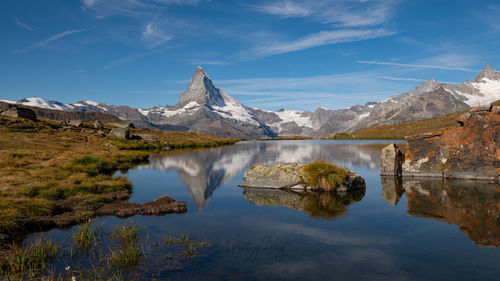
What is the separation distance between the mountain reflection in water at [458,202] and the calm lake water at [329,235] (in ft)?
0.19

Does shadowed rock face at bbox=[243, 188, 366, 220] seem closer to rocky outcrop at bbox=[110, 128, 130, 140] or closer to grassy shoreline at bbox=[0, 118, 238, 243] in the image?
grassy shoreline at bbox=[0, 118, 238, 243]

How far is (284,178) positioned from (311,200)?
576cm

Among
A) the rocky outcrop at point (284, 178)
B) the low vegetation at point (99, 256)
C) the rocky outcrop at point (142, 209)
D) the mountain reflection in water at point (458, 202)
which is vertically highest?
the rocky outcrop at point (284, 178)

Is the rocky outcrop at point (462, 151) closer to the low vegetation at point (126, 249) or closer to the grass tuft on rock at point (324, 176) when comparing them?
the grass tuft on rock at point (324, 176)

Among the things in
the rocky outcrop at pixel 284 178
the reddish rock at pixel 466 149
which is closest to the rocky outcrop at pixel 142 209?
the rocky outcrop at pixel 284 178

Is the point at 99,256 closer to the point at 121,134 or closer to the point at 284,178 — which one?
the point at 284,178

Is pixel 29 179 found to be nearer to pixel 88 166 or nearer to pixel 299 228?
pixel 88 166

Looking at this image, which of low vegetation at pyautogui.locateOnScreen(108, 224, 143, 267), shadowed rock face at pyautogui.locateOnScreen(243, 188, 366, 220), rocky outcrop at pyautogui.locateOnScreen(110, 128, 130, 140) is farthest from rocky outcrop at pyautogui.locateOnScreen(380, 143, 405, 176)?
rocky outcrop at pyautogui.locateOnScreen(110, 128, 130, 140)

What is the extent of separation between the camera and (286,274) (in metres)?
A: 11.7

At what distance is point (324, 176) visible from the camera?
2831 centimetres

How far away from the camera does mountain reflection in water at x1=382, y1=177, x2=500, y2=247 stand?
16.2 meters

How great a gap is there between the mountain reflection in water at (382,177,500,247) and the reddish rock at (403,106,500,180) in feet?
7.95

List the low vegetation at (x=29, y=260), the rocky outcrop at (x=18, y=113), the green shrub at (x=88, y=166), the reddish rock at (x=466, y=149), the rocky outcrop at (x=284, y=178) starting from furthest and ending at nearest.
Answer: the rocky outcrop at (x=18, y=113)
the green shrub at (x=88, y=166)
the reddish rock at (x=466, y=149)
the rocky outcrop at (x=284, y=178)
the low vegetation at (x=29, y=260)

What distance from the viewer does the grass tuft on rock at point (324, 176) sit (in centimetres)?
2781
